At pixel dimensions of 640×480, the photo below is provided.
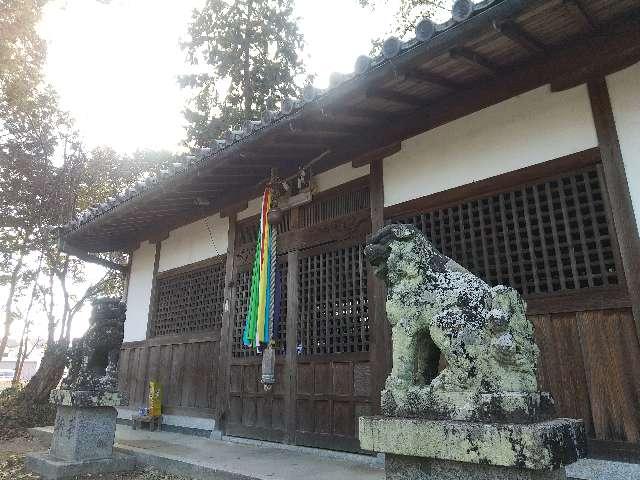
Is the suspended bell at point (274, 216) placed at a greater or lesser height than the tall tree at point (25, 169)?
lesser

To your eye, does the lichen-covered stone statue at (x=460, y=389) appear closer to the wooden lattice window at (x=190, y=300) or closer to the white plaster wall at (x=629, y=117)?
the white plaster wall at (x=629, y=117)

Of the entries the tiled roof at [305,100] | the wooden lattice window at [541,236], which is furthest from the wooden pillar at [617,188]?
the tiled roof at [305,100]

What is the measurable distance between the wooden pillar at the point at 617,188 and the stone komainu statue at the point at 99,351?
6.85 meters

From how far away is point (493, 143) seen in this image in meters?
5.86

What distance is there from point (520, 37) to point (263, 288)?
5.16m

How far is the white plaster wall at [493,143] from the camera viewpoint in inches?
208

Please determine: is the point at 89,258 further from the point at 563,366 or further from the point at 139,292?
the point at 563,366

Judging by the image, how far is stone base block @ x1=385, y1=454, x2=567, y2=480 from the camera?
2.41m

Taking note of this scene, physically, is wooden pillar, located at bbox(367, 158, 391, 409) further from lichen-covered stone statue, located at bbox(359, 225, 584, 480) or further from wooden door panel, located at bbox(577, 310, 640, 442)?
lichen-covered stone statue, located at bbox(359, 225, 584, 480)

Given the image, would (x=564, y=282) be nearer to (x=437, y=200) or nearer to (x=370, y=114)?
(x=437, y=200)

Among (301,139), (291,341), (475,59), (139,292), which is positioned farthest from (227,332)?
(475,59)

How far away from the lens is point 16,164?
14.7 metres

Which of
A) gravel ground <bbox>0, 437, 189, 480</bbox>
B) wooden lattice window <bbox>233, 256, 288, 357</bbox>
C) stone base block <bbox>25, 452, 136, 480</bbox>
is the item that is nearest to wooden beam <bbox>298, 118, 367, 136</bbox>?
wooden lattice window <bbox>233, 256, 288, 357</bbox>

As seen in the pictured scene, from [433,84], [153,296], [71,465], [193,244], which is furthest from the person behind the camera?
[153,296]
